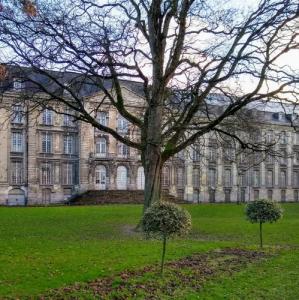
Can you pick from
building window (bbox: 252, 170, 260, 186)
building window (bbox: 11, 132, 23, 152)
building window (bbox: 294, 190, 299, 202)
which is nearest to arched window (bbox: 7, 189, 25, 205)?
building window (bbox: 11, 132, 23, 152)

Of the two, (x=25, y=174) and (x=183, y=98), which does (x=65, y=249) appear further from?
(x=25, y=174)

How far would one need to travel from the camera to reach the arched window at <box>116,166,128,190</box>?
58438 millimetres

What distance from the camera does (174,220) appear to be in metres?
10.1

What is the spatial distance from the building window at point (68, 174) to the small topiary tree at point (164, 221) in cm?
4675

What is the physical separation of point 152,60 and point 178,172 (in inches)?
1762

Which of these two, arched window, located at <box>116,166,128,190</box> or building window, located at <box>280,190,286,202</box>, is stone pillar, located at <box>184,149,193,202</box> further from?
building window, located at <box>280,190,286,202</box>

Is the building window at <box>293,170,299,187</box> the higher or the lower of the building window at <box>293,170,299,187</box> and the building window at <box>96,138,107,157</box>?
the lower

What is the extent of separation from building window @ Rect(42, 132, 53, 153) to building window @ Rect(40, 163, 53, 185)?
1.56 metres

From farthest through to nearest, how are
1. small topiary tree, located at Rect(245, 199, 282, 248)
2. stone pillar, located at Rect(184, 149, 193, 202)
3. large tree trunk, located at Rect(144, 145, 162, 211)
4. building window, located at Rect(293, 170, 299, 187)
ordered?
building window, located at Rect(293, 170, 299, 187), stone pillar, located at Rect(184, 149, 193, 202), large tree trunk, located at Rect(144, 145, 162, 211), small topiary tree, located at Rect(245, 199, 282, 248)

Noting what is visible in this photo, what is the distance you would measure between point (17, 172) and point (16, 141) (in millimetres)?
3188

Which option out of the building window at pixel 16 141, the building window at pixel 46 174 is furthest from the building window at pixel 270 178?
the building window at pixel 16 141

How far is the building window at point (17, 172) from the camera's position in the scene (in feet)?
177

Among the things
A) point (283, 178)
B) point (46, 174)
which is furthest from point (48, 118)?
point (283, 178)

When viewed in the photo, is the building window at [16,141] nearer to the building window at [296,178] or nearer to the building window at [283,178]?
the building window at [283,178]
